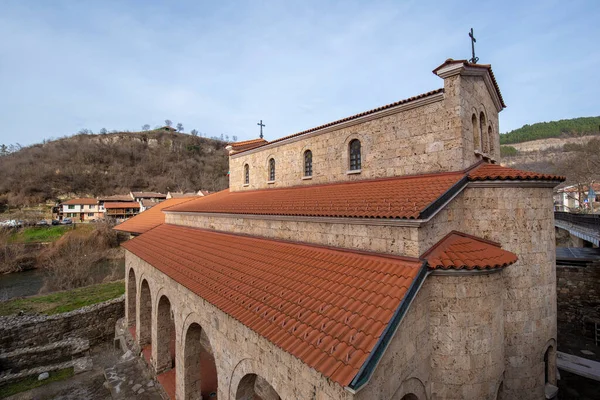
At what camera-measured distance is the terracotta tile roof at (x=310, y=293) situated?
360cm

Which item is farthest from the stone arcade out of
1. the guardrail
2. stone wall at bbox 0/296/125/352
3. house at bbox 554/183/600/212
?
house at bbox 554/183/600/212

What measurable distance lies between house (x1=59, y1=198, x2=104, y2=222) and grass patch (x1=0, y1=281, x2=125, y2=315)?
133ft

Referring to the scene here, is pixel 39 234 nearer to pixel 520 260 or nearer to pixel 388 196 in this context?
pixel 388 196

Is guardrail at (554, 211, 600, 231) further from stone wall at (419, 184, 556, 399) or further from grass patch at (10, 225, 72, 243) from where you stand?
grass patch at (10, 225, 72, 243)

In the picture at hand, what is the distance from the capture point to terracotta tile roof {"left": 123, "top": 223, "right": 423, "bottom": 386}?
360 centimetres

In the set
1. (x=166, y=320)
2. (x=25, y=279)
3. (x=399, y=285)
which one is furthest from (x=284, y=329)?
(x=25, y=279)

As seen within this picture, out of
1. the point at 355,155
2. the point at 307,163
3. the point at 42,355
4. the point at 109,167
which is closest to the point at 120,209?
the point at 109,167

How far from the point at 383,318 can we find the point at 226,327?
3285mm

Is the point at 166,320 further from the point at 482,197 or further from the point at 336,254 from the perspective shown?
the point at 482,197

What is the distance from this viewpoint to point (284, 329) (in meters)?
4.26

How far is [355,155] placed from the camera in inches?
352

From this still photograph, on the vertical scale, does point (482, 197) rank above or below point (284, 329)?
above

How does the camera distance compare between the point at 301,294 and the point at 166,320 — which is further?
the point at 166,320

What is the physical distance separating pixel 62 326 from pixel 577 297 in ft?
78.6
